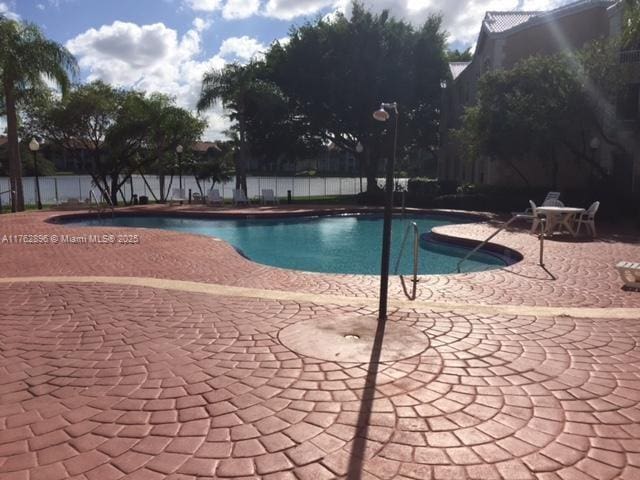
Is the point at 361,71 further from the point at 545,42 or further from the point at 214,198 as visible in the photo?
the point at 214,198

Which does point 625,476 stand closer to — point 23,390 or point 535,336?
Result: point 535,336

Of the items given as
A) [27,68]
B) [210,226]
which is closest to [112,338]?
[210,226]

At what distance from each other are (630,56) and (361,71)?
45.4 feet

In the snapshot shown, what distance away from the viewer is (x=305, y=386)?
328 cm

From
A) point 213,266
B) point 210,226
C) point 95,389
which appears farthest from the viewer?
point 210,226

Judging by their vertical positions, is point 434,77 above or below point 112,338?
above

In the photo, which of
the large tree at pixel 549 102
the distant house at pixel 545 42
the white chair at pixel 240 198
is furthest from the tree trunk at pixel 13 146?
the distant house at pixel 545 42

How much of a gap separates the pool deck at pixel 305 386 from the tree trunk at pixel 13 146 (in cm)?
1503

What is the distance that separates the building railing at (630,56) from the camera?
17.0m

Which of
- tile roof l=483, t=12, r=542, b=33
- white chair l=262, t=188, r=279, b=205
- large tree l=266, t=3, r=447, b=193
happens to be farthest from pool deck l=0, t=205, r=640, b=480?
large tree l=266, t=3, r=447, b=193

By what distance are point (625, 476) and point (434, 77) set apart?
94.6ft

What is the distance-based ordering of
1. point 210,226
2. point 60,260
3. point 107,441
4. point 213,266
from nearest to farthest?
1. point 107,441
2. point 213,266
3. point 60,260
4. point 210,226

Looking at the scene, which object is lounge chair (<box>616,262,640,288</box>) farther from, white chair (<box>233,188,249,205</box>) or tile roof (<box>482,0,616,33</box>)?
tile roof (<box>482,0,616,33</box>)

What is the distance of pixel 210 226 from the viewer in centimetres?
1709
